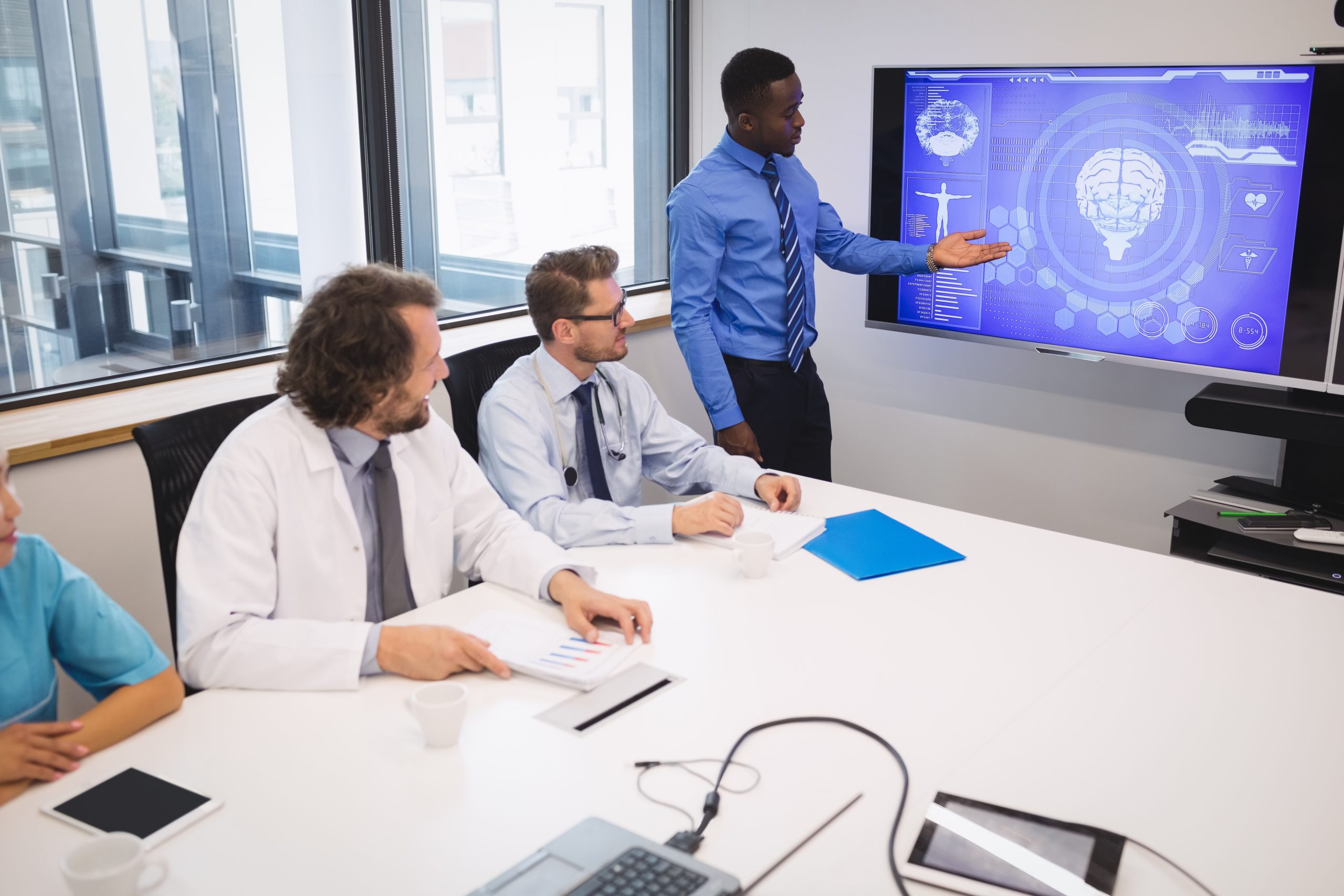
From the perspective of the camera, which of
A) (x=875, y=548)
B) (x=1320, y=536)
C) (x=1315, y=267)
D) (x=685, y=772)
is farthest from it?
(x=1315, y=267)

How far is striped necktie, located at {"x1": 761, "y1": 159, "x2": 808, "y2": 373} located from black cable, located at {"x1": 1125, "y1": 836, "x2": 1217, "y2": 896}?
2.11 meters

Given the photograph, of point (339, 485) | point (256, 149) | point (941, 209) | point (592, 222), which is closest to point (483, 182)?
point (592, 222)

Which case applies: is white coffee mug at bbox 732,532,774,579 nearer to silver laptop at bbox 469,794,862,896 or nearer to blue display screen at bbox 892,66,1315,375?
silver laptop at bbox 469,794,862,896

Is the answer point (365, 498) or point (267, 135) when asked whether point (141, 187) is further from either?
point (365, 498)

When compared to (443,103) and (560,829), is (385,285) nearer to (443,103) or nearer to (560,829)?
(560,829)

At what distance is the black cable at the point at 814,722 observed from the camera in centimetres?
120

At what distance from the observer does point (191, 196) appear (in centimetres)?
294

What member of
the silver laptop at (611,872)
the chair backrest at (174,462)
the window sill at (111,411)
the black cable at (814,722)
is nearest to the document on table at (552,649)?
the black cable at (814,722)

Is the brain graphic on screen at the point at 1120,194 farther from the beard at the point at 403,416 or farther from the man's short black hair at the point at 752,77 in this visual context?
the beard at the point at 403,416

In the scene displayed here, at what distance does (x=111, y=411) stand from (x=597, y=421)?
1197 millimetres

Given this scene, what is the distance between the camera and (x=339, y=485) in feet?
5.89

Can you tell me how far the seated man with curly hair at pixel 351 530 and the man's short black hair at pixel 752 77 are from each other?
1.47 m

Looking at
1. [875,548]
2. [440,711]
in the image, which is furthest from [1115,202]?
[440,711]

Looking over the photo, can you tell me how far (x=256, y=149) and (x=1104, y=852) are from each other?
9.14 feet
